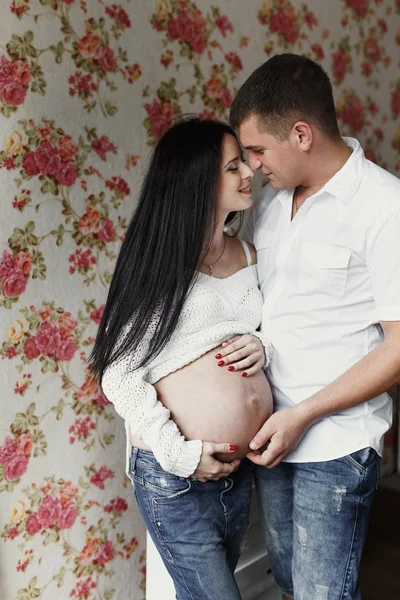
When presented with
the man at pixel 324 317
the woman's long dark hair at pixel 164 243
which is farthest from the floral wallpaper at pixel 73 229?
the man at pixel 324 317

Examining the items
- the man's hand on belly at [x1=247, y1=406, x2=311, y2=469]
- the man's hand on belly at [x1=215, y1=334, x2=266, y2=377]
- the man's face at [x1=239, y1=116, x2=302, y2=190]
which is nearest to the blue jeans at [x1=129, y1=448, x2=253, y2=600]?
the man's hand on belly at [x1=247, y1=406, x2=311, y2=469]

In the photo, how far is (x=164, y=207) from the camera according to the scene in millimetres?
1428

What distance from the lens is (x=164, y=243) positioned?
1416 mm

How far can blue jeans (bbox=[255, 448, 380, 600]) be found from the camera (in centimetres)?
140

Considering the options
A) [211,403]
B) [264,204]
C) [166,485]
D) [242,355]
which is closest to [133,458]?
[166,485]

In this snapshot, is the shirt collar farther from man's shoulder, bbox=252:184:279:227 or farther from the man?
man's shoulder, bbox=252:184:279:227

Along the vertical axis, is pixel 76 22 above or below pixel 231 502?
above

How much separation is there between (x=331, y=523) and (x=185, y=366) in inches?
17.3

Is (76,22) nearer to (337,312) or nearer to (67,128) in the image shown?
(67,128)

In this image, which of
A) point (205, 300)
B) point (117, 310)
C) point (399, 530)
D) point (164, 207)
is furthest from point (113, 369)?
point (399, 530)

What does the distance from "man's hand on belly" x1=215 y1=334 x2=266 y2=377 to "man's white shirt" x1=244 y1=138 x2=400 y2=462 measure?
0.24 feet

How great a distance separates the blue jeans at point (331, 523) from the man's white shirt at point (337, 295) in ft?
0.10

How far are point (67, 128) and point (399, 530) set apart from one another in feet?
6.67

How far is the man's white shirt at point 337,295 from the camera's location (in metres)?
1.36
